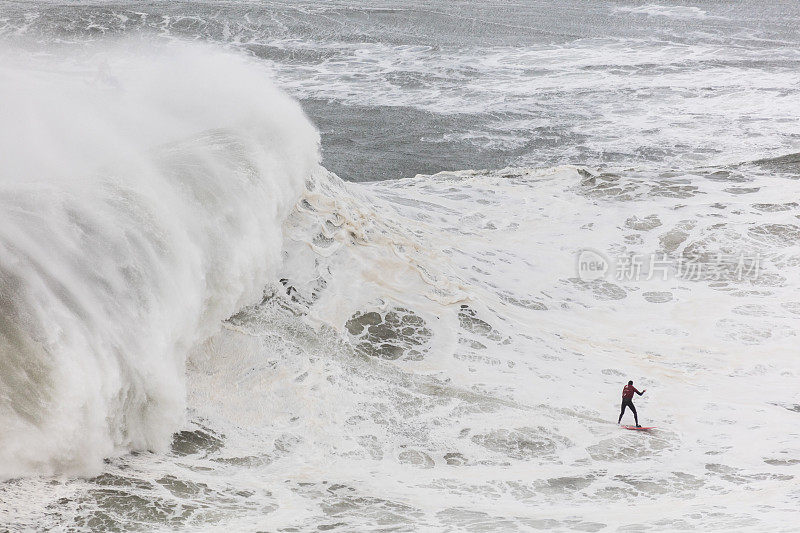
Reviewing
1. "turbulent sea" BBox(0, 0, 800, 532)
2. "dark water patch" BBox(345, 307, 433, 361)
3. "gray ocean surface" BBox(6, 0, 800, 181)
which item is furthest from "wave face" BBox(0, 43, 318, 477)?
"gray ocean surface" BBox(6, 0, 800, 181)

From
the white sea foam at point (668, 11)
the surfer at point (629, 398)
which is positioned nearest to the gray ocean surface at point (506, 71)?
the white sea foam at point (668, 11)

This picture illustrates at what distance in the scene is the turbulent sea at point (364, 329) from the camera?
7305 millimetres

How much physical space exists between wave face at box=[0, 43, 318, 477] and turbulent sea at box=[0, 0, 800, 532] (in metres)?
0.03

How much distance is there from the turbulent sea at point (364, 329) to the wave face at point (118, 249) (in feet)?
0.10

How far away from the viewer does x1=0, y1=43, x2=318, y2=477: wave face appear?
7.13 metres

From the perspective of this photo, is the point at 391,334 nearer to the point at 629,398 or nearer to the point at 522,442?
the point at 522,442

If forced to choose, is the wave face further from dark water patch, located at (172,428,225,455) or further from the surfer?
the surfer

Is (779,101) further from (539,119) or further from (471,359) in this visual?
(471,359)

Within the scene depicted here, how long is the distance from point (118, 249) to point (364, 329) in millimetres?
3499

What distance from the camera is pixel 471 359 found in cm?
1085

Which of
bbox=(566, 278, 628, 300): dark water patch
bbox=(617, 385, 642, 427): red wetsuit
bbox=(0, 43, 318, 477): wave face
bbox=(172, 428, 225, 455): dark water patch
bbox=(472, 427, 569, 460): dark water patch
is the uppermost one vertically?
bbox=(0, 43, 318, 477): wave face

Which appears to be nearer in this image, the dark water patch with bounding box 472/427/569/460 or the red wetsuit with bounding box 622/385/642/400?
the dark water patch with bounding box 472/427/569/460

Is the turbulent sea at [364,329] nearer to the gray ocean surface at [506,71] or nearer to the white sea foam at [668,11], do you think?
the gray ocean surface at [506,71]

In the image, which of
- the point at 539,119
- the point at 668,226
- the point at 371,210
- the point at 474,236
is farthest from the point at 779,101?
the point at 371,210
